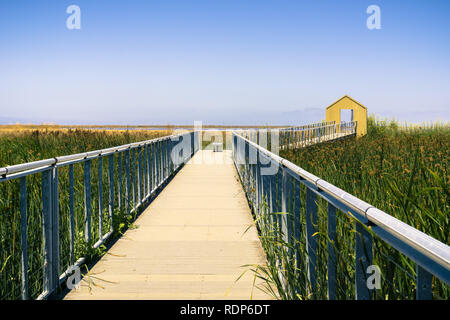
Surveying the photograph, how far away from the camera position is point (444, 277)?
3.85 ft

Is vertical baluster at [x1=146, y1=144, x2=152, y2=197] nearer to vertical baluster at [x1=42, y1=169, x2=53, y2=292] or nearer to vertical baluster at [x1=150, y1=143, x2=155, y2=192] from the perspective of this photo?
vertical baluster at [x1=150, y1=143, x2=155, y2=192]

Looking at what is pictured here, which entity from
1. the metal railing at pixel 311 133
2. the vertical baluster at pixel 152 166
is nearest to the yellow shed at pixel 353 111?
the metal railing at pixel 311 133

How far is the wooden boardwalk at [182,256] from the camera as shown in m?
3.97

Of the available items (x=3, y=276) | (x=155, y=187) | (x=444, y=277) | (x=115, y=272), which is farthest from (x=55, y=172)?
(x=155, y=187)

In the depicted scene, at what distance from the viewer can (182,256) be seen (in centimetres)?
507

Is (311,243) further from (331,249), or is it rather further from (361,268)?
(361,268)

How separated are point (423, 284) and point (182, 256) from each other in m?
3.98

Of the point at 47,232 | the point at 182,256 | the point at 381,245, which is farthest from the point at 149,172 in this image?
the point at 381,245

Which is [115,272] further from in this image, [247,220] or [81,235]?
[247,220]

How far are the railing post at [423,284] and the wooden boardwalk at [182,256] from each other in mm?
2422

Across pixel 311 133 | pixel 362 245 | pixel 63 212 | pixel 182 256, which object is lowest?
pixel 182 256

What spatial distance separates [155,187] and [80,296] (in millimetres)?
5819

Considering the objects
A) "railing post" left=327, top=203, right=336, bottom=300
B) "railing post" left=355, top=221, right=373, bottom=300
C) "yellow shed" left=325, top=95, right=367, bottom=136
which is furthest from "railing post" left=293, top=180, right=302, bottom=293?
"yellow shed" left=325, top=95, right=367, bottom=136

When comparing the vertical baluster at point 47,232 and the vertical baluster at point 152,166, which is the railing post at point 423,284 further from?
the vertical baluster at point 152,166
